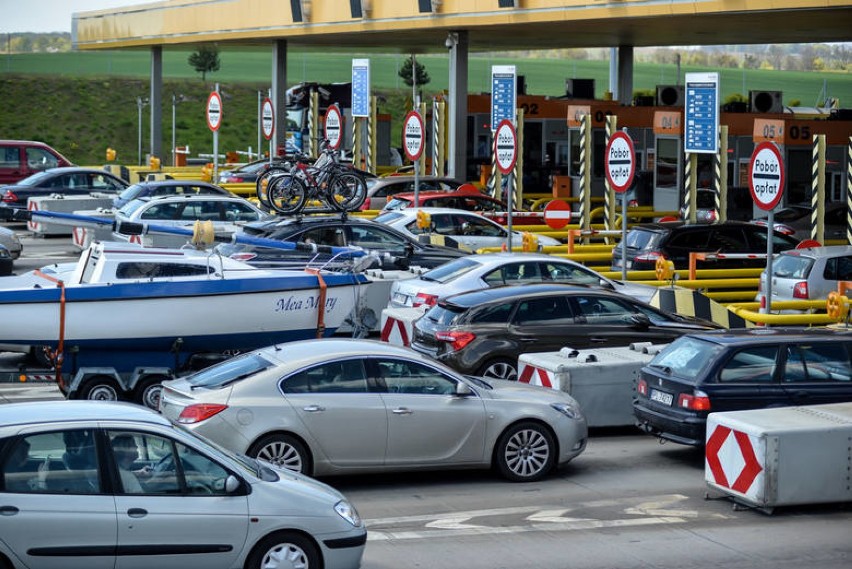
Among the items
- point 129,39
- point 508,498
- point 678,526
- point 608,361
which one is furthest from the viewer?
point 129,39

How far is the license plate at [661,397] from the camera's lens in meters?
13.6

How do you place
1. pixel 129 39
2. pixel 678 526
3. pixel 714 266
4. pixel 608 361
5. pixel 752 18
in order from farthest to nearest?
Result: pixel 129 39 < pixel 752 18 < pixel 714 266 < pixel 608 361 < pixel 678 526

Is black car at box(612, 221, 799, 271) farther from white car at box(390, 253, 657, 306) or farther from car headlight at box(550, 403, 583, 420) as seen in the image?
car headlight at box(550, 403, 583, 420)

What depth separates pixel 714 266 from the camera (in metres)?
24.5

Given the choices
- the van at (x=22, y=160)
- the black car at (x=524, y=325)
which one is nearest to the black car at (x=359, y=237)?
the black car at (x=524, y=325)

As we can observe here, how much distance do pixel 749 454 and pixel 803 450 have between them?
446 mm

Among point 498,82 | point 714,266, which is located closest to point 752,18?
point 498,82

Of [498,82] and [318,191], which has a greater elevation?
[498,82]

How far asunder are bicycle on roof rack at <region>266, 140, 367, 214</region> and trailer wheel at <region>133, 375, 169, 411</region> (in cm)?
1072

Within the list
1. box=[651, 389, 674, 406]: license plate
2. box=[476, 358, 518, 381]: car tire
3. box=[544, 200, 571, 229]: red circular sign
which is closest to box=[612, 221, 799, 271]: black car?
box=[544, 200, 571, 229]: red circular sign

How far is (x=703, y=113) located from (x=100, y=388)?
12740 millimetres

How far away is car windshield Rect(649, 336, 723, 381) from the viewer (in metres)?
13.4

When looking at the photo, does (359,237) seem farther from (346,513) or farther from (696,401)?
(346,513)

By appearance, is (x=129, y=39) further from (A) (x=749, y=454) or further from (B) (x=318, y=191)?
(A) (x=749, y=454)
